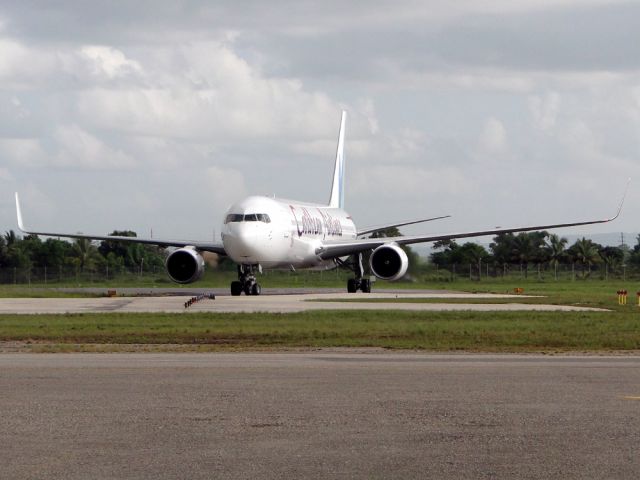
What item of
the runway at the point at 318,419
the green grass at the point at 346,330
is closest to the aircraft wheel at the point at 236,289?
the green grass at the point at 346,330

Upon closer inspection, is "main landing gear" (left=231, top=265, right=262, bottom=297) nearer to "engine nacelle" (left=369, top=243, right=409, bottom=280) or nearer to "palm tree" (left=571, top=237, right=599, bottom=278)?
"engine nacelle" (left=369, top=243, right=409, bottom=280)

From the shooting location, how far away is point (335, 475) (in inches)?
396

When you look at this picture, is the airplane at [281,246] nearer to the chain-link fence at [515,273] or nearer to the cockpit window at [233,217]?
the cockpit window at [233,217]

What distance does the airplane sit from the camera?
1997 inches

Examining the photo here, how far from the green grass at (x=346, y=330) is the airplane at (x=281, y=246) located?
14.7 meters

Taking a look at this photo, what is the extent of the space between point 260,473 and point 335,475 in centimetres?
63

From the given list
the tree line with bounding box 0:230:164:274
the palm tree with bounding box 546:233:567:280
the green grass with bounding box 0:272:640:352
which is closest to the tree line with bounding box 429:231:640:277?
the palm tree with bounding box 546:233:567:280

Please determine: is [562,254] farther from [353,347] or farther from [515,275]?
[353,347]

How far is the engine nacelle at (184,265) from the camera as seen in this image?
177 feet

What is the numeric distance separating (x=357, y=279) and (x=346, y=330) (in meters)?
28.6

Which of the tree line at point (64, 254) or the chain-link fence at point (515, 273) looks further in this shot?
the tree line at point (64, 254)

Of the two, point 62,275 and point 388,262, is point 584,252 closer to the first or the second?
point 62,275

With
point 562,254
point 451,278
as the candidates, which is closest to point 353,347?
point 451,278

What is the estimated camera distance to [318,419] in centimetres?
1338
